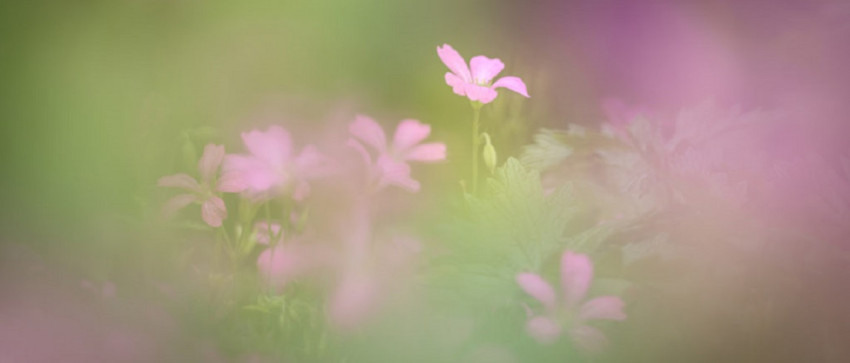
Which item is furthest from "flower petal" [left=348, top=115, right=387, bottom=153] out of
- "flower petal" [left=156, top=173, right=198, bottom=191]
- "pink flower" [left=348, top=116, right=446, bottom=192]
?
"flower petal" [left=156, top=173, right=198, bottom=191]

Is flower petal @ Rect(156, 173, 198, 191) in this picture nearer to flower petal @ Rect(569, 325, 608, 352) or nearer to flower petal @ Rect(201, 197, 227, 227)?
flower petal @ Rect(201, 197, 227, 227)

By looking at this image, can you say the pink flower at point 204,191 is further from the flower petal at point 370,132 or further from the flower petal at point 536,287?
the flower petal at point 536,287

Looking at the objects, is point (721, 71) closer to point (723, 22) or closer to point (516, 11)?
point (723, 22)

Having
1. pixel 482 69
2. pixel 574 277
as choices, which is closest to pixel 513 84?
pixel 482 69

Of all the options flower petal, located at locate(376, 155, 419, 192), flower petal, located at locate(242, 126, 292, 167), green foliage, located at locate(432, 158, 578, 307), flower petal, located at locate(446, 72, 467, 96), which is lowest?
green foliage, located at locate(432, 158, 578, 307)

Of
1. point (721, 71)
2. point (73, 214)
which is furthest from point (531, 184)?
Answer: point (73, 214)

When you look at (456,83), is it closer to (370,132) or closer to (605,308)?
(370,132)
